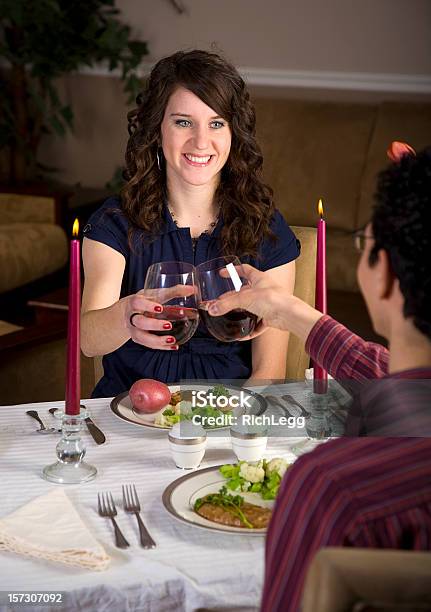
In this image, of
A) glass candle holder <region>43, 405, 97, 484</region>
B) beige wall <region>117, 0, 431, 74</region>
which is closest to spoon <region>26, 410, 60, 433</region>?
glass candle holder <region>43, 405, 97, 484</region>

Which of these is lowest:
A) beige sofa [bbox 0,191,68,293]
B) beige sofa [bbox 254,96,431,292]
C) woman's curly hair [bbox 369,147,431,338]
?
beige sofa [bbox 0,191,68,293]

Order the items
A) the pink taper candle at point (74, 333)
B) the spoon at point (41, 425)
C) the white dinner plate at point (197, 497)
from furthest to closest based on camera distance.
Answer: the spoon at point (41, 425)
the pink taper candle at point (74, 333)
the white dinner plate at point (197, 497)

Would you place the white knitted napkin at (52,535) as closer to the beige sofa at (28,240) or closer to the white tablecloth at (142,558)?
the white tablecloth at (142,558)

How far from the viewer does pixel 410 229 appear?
35.4 inches

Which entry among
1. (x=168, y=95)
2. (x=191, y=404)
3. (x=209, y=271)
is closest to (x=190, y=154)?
(x=168, y=95)

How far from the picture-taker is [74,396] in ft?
4.68

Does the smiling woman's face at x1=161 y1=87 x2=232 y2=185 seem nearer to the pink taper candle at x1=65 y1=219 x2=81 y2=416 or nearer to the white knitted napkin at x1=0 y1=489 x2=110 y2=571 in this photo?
the pink taper candle at x1=65 y1=219 x2=81 y2=416

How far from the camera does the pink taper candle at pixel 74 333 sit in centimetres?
137

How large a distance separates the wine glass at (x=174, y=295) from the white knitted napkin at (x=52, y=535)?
28cm

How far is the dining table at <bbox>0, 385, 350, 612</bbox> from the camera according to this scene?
1.16 m

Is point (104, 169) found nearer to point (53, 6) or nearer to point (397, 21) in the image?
point (53, 6)

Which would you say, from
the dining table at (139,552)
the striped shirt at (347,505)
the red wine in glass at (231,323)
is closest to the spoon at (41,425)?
the dining table at (139,552)

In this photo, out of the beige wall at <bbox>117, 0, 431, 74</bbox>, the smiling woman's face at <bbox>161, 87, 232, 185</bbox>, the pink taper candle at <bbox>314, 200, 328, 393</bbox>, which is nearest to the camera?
the pink taper candle at <bbox>314, 200, 328, 393</bbox>

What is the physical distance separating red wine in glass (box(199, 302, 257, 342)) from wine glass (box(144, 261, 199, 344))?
3cm
